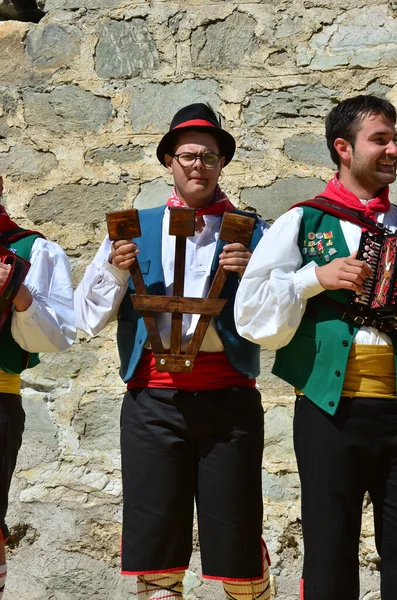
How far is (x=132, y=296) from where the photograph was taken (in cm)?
296

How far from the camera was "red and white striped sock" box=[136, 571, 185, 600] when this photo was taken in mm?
2916

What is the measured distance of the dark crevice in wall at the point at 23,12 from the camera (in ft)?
14.9

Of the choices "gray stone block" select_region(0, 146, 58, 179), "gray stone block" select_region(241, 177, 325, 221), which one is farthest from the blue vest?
"gray stone block" select_region(0, 146, 58, 179)

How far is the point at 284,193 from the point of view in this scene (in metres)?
4.02

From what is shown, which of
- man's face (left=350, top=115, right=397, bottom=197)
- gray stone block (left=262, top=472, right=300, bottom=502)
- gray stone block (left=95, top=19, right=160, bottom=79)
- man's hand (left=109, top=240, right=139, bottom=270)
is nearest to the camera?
man's face (left=350, top=115, right=397, bottom=197)

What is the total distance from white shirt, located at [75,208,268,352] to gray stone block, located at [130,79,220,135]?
111 centimetres

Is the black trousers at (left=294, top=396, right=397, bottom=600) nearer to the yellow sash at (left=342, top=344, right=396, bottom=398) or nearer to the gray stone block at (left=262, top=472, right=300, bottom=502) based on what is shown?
the yellow sash at (left=342, top=344, right=396, bottom=398)

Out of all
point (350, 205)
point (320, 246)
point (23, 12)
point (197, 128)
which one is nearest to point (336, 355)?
point (320, 246)

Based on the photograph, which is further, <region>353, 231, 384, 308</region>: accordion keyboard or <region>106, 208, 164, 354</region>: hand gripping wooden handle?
<region>106, 208, 164, 354</region>: hand gripping wooden handle

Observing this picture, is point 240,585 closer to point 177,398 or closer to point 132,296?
point 177,398

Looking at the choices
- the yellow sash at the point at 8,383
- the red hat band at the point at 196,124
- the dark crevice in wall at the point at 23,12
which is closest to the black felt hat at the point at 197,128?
the red hat band at the point at 196,124

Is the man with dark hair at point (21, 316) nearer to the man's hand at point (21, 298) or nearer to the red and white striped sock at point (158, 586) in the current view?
the man's hand at point (21, 298)

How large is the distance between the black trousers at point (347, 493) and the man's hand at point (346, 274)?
1.15ft

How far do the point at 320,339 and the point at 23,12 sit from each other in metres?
2.75
